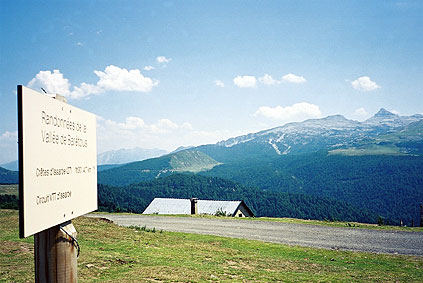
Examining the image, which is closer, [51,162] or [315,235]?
[51,162]

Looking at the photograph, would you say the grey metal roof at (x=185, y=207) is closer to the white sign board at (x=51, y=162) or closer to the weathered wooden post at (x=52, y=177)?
the white sign board at (x=51, y=162)

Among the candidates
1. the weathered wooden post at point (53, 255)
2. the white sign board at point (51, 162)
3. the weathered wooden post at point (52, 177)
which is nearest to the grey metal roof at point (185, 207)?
the white sign board at point (51, 162)

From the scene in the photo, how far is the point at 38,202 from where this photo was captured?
3.39 meters

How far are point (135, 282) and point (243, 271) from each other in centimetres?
333

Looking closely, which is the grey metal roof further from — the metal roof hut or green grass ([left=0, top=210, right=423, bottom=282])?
green grass ([left=0, top=210, right=423, bottom=282])

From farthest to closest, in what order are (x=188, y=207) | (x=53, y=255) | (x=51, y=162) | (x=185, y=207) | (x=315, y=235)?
(x=188, y=207), (x=185, y=207), (x=315, y=235), (x=53, y=255), (x=51, y=162)

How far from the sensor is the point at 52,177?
3.69m

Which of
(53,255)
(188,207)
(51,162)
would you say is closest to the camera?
(51,162)

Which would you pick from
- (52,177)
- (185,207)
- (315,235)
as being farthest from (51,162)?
(185,207)

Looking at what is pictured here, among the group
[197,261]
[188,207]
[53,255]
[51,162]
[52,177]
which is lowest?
[188,207]

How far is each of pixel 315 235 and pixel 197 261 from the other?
10.1 meters

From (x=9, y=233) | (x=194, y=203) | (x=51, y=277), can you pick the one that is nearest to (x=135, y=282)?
(x=51, y=277)

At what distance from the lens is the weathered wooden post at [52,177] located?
3.23 metres

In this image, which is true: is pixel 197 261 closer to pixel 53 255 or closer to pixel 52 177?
pixel 53 255
